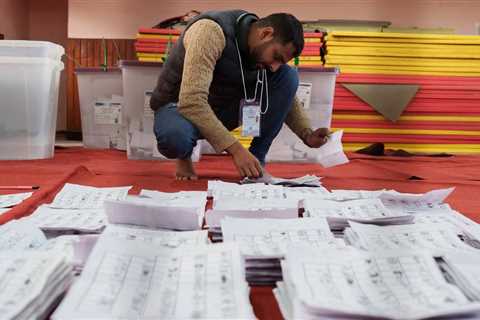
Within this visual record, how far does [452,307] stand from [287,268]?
0.63ft

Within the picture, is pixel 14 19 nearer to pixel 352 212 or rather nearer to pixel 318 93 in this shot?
pixel 318 93

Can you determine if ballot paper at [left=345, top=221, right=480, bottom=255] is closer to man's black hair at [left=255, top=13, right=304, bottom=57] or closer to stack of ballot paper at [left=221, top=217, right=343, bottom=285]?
stack of ballot paper at [left=221, top=217, right=343, bottom=285]

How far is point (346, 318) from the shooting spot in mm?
551

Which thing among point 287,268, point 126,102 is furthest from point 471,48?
point 287,268

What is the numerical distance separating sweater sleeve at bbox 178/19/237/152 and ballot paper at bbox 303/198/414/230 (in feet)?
1.76

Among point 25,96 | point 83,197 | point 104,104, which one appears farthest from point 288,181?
point 104,104

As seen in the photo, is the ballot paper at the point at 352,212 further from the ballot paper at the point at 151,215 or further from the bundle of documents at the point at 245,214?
the ballot paper at the point at 151,215

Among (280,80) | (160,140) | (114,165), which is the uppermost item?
(280,80)

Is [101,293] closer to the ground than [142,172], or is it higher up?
higher up

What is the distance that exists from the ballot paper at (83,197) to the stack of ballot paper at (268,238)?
0.39m

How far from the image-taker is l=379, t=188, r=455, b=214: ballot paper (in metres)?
1.22

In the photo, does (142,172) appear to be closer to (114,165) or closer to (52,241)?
(114,165)

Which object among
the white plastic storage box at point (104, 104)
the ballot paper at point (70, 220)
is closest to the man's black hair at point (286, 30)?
the ballot paper at point (70, 220)

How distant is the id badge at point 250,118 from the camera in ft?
6.31
